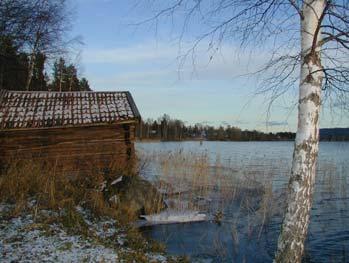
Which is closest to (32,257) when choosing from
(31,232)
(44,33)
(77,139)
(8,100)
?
(31,232)

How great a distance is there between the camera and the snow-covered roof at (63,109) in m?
14.0

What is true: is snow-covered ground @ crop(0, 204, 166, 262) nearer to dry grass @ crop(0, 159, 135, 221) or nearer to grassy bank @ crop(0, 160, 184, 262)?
grassy bank @ crop(0, 160, 184, 262)

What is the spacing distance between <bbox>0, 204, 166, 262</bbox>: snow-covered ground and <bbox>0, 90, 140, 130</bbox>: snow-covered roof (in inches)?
250

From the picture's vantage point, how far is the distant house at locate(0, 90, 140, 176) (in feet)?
46.3

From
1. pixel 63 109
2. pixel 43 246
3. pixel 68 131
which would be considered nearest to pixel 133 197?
pixel 68 131

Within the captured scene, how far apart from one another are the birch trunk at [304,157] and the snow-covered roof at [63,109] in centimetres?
1066

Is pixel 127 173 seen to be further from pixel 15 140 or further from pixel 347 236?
pixel 347 236

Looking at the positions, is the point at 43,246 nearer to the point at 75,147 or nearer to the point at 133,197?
the point at 133,197

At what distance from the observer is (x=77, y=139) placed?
1466 centimetres

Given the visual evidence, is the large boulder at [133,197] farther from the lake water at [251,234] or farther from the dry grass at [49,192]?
the lake water at [251,234]

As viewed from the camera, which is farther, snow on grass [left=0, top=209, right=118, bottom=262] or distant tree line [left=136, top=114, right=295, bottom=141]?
distant tree line [left=136, top=114, right=295, bottom=141]

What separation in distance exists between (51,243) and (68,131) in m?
8.55

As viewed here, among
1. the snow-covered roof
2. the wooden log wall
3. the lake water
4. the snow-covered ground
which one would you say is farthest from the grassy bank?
the snow-covered roof

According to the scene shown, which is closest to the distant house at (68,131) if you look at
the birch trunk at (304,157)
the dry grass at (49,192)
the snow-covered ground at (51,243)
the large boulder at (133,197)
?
the dry grass at (49,192)
